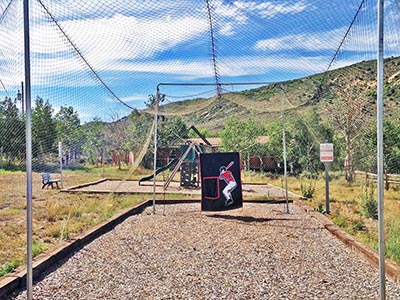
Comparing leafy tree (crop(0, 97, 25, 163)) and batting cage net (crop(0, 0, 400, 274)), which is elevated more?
batting cage net (crop(0, 0, 400, 274))

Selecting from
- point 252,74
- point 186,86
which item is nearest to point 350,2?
point 252,74

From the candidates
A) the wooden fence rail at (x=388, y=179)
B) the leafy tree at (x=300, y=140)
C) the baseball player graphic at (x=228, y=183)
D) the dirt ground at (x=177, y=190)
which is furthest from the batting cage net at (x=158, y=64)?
the leafy tree at (x=300, y=140)

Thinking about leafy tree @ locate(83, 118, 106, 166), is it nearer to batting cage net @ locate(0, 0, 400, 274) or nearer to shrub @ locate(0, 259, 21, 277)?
batting cage net @ locate(0, 0, 400, 274)

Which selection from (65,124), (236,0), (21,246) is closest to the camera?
(236,0)

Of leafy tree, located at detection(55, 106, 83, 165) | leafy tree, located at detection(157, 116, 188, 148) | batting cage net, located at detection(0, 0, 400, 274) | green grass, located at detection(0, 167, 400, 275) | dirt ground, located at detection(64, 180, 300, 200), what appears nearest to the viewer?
batting cage net, located at detection(0, 0, 400, 274)

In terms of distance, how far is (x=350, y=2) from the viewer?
4.46m

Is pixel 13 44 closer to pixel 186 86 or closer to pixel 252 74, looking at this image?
pixel 252 74

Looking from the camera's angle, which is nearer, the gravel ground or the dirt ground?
the gravel ground

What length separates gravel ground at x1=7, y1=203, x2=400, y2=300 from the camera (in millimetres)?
3793

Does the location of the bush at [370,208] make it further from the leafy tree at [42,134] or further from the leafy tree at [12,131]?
the leafy tree at [12,131]

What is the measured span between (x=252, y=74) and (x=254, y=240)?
8.11 ft

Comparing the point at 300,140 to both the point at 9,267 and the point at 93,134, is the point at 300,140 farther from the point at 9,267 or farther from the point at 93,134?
the point at 9,267

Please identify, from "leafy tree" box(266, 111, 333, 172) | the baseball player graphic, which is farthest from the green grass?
"leafy tree" box(266, 111, 333, 172)

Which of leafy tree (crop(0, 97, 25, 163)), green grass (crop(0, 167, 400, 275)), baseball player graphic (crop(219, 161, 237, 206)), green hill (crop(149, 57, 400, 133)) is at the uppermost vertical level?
green hill (crop(149, 57, 400, 133))
